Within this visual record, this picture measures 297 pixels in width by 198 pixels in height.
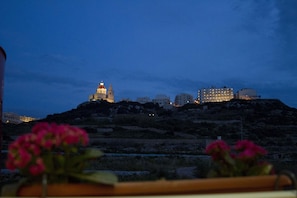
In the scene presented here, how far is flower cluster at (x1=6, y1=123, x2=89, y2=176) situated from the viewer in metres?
2.23

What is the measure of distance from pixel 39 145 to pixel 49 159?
116 mm

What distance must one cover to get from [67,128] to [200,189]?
99 centimetres

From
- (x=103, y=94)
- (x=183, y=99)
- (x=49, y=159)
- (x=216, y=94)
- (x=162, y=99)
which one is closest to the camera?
(x=49, y=159)

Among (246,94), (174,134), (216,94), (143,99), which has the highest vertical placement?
(216,94)

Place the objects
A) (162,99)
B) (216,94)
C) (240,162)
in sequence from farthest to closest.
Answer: (216,94), (162,99), (240,162)

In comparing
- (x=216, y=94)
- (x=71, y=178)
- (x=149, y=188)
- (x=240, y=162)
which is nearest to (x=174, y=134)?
(x=240, y=162)

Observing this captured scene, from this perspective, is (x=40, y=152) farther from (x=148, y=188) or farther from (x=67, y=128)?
(x=148, y=188)

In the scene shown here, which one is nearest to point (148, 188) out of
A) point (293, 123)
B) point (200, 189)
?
point (200, 189)

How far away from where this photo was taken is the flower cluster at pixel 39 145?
223 cm

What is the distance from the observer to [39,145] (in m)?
2.32

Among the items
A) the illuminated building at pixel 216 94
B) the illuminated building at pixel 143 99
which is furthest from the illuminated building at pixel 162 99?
the illuminated building at pixel 216 94

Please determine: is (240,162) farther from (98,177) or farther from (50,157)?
(50,157)

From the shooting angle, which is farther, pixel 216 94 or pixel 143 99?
pixel 216 94

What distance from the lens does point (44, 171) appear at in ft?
7.41
